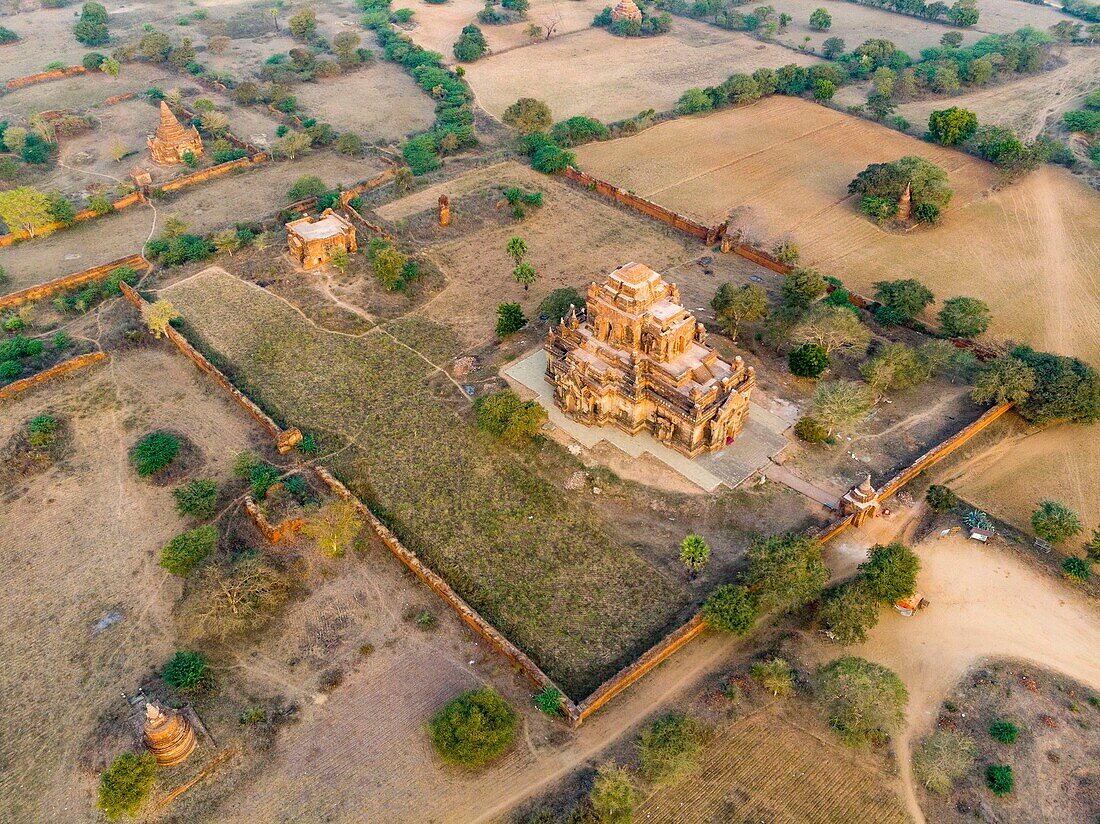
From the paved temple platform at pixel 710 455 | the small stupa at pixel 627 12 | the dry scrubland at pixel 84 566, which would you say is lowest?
the dry scrubland at pixel 84 566

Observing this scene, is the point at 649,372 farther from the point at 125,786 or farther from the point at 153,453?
the point at 125,786

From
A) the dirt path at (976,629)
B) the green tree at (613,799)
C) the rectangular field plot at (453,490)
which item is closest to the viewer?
the green tree at (613,799)

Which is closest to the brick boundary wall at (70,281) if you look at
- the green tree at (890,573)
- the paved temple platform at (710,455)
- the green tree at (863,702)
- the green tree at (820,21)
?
the paved temple platform at (710,455)

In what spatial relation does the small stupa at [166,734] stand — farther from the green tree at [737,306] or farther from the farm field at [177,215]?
the farm field at [177,215]

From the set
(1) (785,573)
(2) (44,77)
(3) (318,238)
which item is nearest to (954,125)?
(1) (785,573)

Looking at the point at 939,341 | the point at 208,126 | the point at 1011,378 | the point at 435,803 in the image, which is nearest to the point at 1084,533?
the point at 1011,378

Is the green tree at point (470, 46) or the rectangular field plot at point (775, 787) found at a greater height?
the green tree at point (470, 46)

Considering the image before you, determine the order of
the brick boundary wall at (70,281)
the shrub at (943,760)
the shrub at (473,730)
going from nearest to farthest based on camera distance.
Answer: the shrub at (943,760)
the shrub at (473,730)
the brick boundary wall at (70,281)
